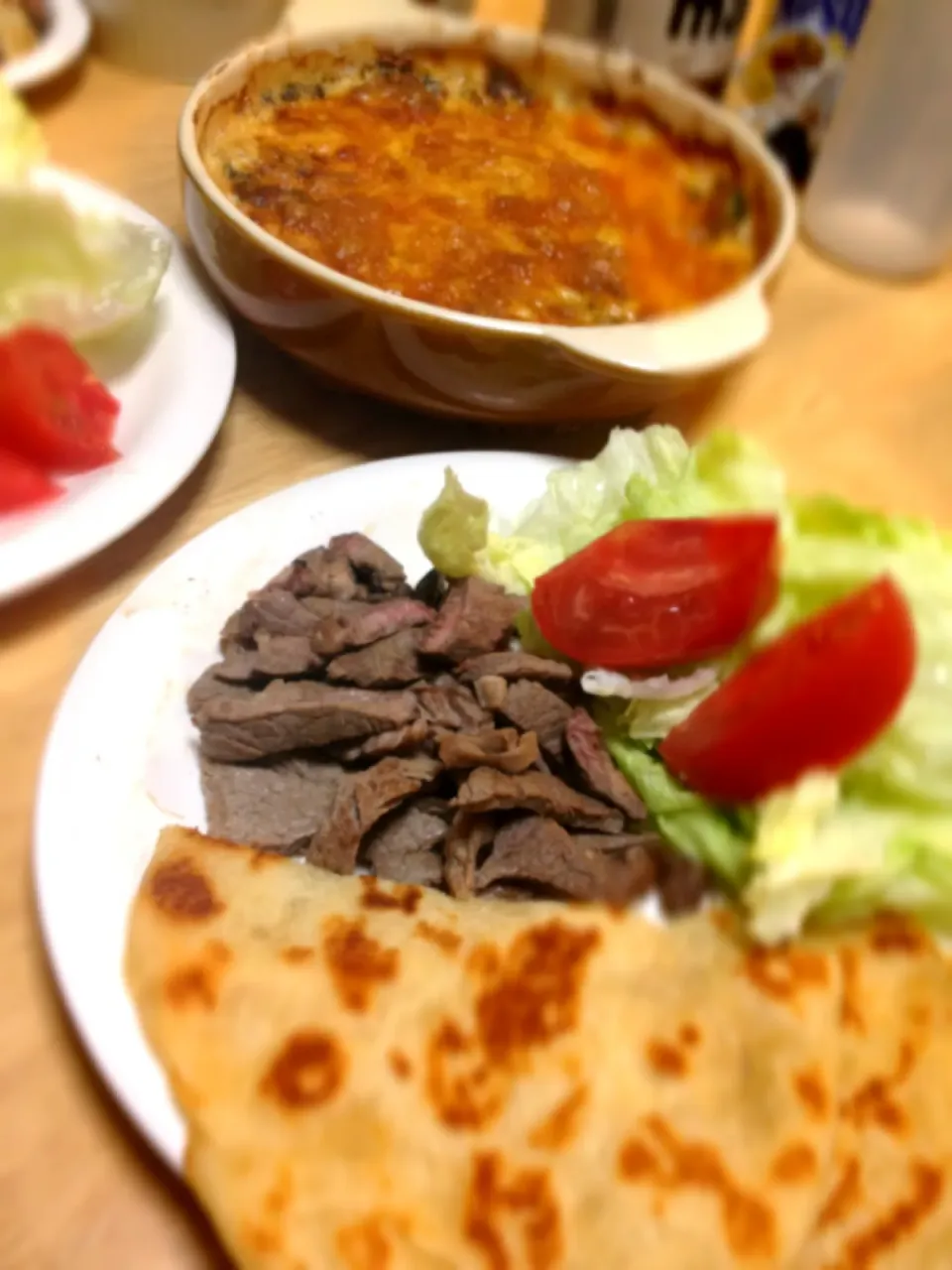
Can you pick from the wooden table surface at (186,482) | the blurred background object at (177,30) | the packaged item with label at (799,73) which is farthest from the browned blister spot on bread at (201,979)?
the packaged item with label at (799,73)

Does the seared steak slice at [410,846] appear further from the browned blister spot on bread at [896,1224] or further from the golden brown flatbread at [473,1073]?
the browned blister spot on bread at [896,1224]

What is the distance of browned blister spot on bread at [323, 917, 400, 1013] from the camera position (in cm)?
89

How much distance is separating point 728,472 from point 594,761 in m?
0.34

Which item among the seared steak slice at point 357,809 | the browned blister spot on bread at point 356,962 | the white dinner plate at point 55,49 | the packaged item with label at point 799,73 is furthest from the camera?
the packaged item with label at point 799,73

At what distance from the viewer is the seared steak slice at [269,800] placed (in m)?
1.01

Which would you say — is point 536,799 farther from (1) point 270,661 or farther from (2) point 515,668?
(1) point 270,661

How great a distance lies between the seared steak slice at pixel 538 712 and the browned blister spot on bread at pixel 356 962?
10.4 inches

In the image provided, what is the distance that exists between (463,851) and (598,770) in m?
0.16

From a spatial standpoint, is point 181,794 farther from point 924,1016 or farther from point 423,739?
point 924,1016

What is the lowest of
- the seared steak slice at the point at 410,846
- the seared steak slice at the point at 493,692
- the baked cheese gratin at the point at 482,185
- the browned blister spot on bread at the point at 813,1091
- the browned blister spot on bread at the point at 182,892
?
the seared steak slice at the point at 410,846

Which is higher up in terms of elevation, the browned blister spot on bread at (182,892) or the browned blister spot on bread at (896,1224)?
the browned blister spot on bread at (182,892)

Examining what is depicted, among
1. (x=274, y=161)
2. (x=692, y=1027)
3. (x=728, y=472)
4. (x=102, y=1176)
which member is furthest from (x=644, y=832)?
(x=274, y=161)

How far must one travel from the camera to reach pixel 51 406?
3.97 feet

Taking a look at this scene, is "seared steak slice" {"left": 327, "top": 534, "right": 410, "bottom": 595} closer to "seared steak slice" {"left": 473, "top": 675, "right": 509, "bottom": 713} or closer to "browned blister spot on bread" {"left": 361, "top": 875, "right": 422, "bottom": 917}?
"seared steak slice" {"left": 473, "top": 675, "right": 509, "bottom": 713}
